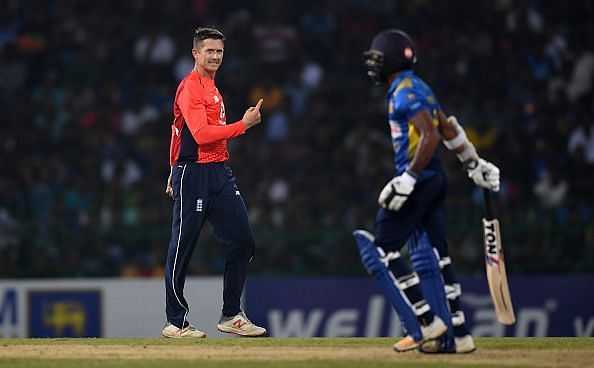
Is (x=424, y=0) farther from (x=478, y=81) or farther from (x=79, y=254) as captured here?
(x=79, y=254)

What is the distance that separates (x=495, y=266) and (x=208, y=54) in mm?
2816

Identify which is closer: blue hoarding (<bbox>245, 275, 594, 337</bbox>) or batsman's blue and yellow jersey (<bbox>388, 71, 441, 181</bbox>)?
batsman's blue and yellow jersey (<bbox>388, 71, 441, 181</bbox>)

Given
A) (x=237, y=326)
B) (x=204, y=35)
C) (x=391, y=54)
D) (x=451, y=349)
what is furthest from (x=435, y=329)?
Answer: (x=204, y=35)

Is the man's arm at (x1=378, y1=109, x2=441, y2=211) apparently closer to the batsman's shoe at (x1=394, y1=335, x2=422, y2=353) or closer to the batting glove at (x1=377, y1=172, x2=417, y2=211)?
the batting glove at (x1=377, y1=172, x2=417, y2=211)

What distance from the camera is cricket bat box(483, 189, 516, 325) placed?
28.7 feet

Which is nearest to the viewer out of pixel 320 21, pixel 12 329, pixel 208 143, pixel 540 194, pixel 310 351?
pixel 310 351

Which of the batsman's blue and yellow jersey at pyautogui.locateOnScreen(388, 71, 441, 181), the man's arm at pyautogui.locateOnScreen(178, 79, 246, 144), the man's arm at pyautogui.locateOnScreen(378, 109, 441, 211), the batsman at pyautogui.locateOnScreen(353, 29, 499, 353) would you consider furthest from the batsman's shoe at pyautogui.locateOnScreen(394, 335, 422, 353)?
the man's arm at pyautogui.locateOnScreen(178, 79, 246, 144)

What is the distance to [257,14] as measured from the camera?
2038 cm

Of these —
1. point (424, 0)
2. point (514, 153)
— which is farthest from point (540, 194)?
point (424, 0)

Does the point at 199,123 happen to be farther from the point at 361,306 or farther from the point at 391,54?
the point at 361,306

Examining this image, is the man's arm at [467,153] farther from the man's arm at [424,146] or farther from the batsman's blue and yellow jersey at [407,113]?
the man's arm at [424,146]

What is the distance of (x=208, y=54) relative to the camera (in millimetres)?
9891

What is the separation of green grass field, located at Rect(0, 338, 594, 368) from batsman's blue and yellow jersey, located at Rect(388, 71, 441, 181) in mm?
1250

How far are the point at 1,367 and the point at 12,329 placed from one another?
7.18 m
